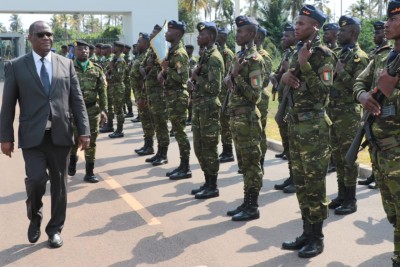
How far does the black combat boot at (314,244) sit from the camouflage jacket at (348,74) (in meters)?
1.96

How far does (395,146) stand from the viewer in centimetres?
338

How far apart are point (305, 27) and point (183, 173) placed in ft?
11.7

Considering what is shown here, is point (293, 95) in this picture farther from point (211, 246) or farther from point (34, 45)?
point (34, 45)

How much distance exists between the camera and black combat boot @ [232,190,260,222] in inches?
208

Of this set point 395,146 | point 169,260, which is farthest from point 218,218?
point 395,146

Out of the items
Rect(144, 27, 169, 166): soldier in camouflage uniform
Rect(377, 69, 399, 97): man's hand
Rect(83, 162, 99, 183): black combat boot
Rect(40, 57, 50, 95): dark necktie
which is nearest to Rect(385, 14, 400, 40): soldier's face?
Rect(377, 69, 399, 97): man's hand

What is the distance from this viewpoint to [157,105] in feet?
27.0

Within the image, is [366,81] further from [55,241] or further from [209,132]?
[55,241]

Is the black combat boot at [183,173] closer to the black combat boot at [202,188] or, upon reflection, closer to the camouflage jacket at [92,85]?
the black combat boot at [202,188]

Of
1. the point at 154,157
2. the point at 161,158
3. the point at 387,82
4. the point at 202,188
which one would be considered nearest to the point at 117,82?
the point at 154,157

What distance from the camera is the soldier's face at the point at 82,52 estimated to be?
7000 millimetres

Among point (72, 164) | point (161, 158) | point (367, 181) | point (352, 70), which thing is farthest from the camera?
point (161, 158)

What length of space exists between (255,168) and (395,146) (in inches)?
80.5

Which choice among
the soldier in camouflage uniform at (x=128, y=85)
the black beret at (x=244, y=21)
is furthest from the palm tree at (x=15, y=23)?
the black beret at (x=244, y=21)
